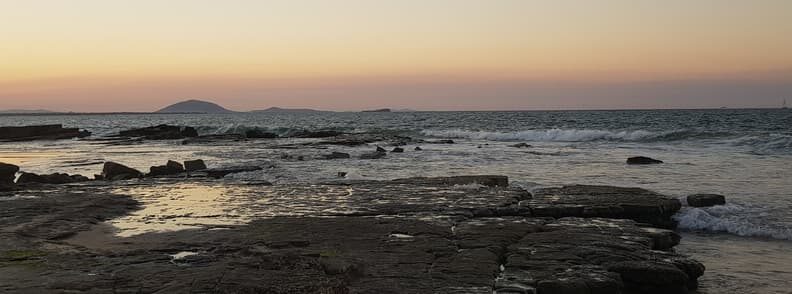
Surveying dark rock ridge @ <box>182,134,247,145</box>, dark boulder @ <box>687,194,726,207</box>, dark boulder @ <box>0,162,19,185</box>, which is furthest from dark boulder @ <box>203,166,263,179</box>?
dark rock ridge @ <box>182,134,247,145</box>

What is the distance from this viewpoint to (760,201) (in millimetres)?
15602

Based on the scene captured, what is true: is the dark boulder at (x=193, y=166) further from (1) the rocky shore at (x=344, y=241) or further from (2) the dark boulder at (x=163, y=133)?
(2) the dark boulder at (x=163, y=133)

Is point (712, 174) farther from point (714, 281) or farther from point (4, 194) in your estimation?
point (4, 194)

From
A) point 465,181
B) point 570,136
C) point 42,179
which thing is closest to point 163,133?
point 570,136

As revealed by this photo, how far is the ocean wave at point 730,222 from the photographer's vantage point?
477 inches

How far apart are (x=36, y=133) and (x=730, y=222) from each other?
6575 centimetres

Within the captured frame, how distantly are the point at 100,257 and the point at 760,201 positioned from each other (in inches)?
563

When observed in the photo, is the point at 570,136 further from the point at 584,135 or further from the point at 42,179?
the point at 42,179

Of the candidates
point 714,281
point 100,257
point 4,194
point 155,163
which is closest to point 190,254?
point 100,257

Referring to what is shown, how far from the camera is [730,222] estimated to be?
12.7m

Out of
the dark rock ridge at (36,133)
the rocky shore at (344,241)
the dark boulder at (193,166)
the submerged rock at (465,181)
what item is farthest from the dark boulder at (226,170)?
the dark rock ridge at (36,133)

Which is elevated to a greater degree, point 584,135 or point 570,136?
point 584,135

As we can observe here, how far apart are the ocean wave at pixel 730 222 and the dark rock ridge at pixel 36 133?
6095cm

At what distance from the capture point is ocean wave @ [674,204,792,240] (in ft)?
39.8
